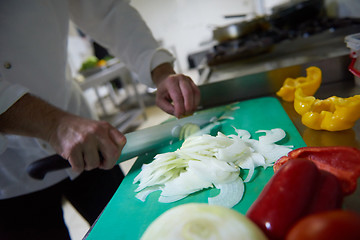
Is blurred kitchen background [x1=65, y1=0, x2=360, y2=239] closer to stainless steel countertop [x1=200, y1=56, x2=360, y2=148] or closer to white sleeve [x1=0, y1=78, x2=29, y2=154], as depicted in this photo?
stainless steel countertop [x1=200, y1=56, x2=360, y2=148]

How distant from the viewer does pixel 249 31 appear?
194 centimetres

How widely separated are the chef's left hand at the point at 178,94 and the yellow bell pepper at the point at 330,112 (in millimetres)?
378

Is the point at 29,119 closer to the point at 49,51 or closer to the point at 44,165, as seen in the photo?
the point at 44,165

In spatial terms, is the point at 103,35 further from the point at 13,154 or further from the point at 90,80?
the point at 90,80

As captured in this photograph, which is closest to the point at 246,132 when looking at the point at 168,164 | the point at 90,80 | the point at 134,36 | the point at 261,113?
the point at 261,113

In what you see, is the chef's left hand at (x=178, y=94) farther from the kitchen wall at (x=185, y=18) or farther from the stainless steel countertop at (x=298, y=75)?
the kitchen wall at (x=185, y=18)

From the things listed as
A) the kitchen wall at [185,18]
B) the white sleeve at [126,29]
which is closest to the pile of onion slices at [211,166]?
the white sleeve at [126,29]

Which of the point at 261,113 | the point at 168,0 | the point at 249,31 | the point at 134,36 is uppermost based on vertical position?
the point at 168,0

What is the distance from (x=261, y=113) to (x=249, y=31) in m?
1.28

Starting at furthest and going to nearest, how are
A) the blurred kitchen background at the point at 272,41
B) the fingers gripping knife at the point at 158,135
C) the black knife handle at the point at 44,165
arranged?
the blurred kitchen background at the point at 272,41 → the fingers gripping knife at the point at 158,135 → the black knife handle at the point at 44,165

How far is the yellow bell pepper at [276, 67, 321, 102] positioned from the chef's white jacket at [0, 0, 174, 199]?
54 centimetres

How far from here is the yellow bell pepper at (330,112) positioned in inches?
23.9

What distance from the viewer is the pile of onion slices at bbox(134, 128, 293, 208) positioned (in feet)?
1.99

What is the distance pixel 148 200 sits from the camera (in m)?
0.66
